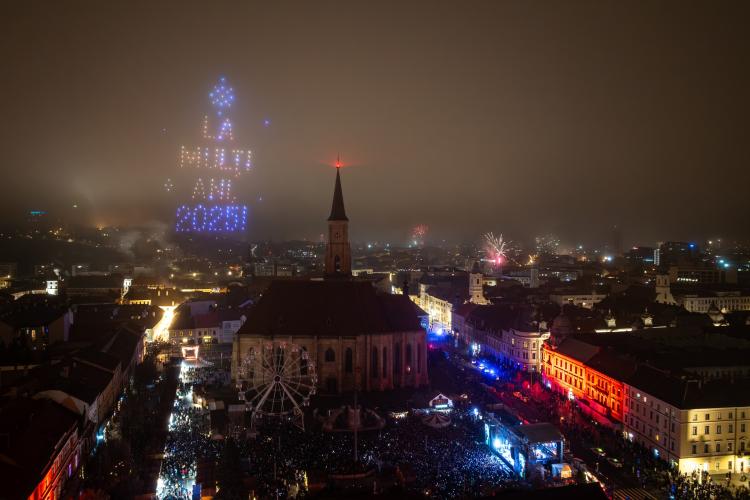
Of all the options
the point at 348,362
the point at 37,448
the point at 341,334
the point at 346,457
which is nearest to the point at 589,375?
the point at 348,362

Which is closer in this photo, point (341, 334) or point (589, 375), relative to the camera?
point (589, 375)

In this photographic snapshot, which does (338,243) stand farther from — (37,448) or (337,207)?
(37,448)

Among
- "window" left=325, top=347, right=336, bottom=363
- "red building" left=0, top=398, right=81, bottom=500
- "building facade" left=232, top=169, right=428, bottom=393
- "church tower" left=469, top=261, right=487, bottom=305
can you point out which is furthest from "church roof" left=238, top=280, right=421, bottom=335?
"church tower" left=469, top=261, right=487, bottom=305

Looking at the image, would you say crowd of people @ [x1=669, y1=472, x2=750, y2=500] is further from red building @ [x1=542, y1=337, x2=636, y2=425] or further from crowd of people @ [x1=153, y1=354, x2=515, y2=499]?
red building @ [x1=542, y1=337, x2=636, y2=425]

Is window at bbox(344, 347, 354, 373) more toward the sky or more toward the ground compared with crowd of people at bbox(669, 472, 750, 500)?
more toward the sky

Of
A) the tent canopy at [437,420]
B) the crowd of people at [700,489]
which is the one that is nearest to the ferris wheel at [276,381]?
the tent canopy at [437,420]

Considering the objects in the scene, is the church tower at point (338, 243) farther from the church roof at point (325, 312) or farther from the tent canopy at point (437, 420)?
the tent canopy at point (437, 420)
